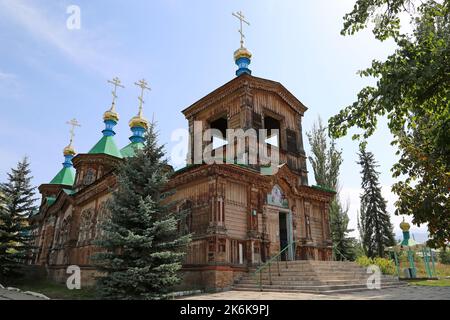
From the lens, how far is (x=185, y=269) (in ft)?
46.2

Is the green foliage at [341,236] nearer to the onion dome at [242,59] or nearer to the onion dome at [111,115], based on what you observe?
the onion dome at [242,59]

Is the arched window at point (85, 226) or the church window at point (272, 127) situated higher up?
the church window at point (272, 127)

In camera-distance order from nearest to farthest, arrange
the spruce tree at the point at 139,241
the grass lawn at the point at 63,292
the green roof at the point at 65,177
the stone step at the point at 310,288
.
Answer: the spruce tree at the point at 139,241 < the stone step at the point at 310,288 < the grass lawn at the point at 63,292 < the green roof at the point at 65,177

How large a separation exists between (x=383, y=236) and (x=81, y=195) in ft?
95.8

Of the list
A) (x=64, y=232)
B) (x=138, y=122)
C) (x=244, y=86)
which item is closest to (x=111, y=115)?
(x=138, y=122)

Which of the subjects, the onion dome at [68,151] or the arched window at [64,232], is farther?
the onion dome at [68,151]

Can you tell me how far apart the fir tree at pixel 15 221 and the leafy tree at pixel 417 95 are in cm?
2179

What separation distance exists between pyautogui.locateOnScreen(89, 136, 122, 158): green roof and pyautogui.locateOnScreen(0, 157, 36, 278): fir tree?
6059 millimetres

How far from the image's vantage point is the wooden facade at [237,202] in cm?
1397

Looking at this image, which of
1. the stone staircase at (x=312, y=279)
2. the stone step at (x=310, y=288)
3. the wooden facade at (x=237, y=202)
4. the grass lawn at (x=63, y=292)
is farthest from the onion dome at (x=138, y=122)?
the stone step at (x=310, y=288)

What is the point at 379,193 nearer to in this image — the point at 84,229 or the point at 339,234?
the point at 339,234

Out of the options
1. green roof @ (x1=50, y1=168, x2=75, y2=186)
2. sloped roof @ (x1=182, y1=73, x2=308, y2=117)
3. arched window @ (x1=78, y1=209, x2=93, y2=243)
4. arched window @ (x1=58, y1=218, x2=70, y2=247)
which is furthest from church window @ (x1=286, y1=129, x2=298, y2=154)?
green roof @ (x1=50, y1=168, x2=75, y2=186)

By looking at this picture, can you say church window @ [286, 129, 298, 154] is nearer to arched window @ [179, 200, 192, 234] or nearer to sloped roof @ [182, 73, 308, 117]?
sloped roof @ [182, 73, 308, 117]
